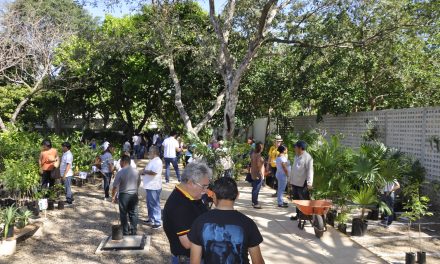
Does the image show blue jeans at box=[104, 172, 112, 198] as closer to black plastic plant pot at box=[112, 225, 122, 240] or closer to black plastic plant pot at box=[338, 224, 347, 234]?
black plastic plant pot at box=[112, 225, 122, 240]

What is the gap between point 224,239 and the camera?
2920 mm

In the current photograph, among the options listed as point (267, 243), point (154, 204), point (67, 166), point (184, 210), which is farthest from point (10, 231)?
point (184, 210)

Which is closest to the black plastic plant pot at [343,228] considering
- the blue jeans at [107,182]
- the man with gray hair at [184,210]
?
the man with gray hair at [184,210]

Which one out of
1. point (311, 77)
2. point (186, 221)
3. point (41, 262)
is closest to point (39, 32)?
point (311, 77)

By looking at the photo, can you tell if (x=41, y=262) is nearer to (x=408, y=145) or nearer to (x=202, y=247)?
(x=202, y=247)

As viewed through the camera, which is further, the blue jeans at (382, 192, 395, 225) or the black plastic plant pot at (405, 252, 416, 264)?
the blue jeans at (382, 192, 395, 225)

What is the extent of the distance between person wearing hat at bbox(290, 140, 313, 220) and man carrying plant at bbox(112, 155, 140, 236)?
2871 millimetres

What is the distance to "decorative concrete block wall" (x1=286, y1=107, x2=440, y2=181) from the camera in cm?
990

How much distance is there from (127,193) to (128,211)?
1.17ft

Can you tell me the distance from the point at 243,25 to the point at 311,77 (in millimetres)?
3631

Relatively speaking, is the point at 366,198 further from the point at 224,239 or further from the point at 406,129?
the point at 224,239

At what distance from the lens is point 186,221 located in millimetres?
3549

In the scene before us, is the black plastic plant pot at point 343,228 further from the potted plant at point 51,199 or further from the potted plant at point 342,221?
the potted plant at point 51,199

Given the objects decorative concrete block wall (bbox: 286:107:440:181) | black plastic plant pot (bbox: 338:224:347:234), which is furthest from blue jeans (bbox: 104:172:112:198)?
decorative concrete block wall (bbox: 286:107:440:181)
